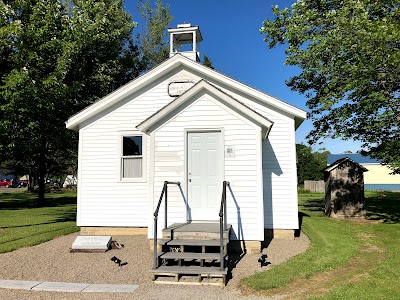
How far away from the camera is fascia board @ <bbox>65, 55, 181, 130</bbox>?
11047 mm

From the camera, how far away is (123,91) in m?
11.1

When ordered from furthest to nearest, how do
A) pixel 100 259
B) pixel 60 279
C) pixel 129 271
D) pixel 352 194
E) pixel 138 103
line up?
pixel 352 194, pixel 138 103, pixel 100 259, pixel 129 271, pixel 60 279

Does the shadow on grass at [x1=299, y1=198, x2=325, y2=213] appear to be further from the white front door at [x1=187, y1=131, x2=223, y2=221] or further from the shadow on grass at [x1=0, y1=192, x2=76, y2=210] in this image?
the shadow on grass at [x1=0, y1=192, x2=76, y2=210]

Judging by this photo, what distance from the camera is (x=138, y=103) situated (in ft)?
37.1

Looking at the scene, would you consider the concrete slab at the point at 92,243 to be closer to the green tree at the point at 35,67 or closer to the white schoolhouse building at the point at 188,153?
the white schoolhouse building at the point at 188,153

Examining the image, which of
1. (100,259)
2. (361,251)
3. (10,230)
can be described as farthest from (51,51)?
(361,251)

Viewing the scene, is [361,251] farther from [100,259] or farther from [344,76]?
[344,76]

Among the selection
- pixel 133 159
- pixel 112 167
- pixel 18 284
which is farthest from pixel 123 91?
pixel 18 284

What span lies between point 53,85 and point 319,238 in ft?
34.6

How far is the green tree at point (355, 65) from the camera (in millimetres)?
11094

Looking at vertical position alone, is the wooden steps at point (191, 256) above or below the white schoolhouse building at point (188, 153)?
below

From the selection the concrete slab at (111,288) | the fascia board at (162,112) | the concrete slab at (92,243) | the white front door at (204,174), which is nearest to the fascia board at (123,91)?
the fascia board at (162,112)

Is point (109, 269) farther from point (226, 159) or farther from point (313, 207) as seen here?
point (313, 207)

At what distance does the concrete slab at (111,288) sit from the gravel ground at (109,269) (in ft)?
0.40
